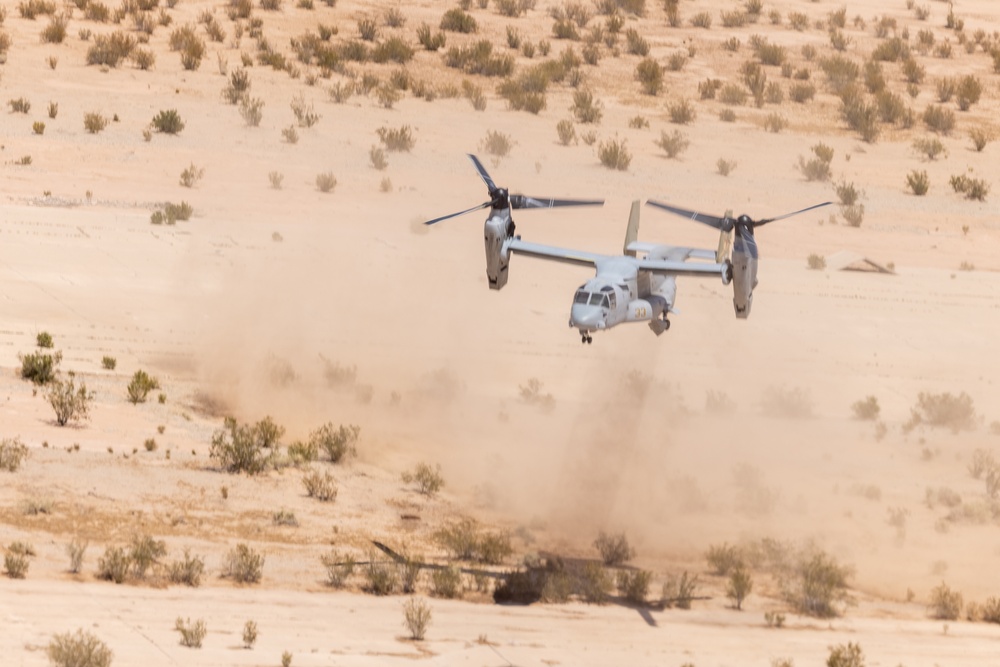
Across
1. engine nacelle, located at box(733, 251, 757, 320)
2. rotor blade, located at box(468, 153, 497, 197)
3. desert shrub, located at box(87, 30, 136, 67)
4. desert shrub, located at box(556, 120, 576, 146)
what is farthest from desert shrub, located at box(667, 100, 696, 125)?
engine nacelle, located at box(733, 251, 757, 320)

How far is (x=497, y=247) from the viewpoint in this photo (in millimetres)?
25766

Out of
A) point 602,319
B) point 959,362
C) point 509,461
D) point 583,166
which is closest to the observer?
point 602,319

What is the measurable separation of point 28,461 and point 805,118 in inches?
1641

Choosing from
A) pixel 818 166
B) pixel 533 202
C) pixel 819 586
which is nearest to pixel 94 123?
pixel 818 166

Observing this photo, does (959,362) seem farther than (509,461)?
Yes

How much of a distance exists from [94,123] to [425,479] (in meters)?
27.0

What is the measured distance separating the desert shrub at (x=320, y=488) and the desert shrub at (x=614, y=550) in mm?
4902

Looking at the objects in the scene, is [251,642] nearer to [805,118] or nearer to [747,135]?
[747,135]

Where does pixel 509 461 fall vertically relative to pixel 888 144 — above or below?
below

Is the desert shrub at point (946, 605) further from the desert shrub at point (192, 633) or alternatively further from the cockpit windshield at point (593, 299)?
the desert shrub at point (192, 633)

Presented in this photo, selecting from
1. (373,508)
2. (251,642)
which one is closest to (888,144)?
(373,508)

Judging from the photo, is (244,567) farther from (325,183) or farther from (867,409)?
(325,183)

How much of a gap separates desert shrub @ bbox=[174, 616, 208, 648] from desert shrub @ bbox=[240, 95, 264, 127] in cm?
3502

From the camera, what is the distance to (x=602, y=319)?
23.8 meters
